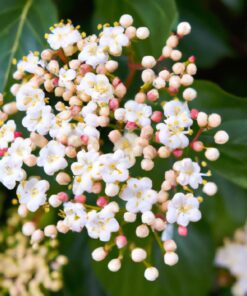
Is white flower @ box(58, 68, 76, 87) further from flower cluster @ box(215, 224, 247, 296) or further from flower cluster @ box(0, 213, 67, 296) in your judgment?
flower cluster @ box(215, 224, 247, 296)

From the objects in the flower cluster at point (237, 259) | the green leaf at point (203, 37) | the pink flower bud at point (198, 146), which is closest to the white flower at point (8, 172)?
the pink flower bud at point (198, 146)

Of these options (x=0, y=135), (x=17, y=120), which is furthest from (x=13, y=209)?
(x=0, y=135)

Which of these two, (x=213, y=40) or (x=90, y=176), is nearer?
(x=90, y=176)

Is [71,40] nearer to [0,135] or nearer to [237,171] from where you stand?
[0,135]

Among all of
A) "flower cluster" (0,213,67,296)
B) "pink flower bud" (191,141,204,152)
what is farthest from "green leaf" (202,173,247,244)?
"pink flower bud" (191,141,204,152)

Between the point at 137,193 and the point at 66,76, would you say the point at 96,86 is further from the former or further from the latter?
the point at 137,193

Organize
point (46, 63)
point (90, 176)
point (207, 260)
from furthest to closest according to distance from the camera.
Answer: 1. point (207, 260)
2. point (46, 63)
3. point (90, 176)

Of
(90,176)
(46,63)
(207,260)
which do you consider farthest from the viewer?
(207,260)

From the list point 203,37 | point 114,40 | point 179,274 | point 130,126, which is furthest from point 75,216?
point 203,37
